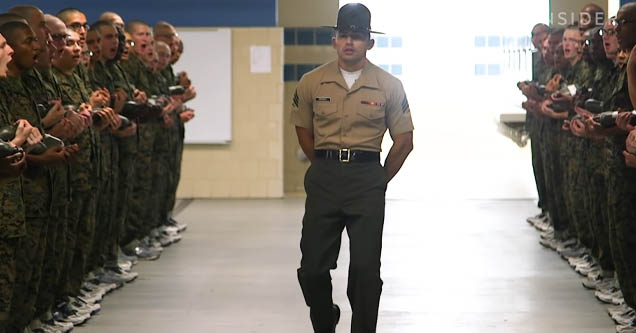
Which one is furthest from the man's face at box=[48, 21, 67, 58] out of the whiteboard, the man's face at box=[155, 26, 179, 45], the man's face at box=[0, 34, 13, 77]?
the whiteboard

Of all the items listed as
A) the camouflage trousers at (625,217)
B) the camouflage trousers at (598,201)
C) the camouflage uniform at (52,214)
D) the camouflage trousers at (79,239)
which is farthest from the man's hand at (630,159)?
the camouflage trousers at (79,239)

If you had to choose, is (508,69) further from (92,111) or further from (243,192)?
(92,111)

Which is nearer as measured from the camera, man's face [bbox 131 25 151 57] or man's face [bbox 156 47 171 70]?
man's face [bbox 131 25 151 57]

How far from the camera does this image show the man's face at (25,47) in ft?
19.3

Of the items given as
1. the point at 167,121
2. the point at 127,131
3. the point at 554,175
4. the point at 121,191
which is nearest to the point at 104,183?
the point at 127,131

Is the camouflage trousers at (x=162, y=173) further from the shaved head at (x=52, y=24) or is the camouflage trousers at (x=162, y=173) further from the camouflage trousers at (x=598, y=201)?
the camouflage trousers at (x=598, y=201)

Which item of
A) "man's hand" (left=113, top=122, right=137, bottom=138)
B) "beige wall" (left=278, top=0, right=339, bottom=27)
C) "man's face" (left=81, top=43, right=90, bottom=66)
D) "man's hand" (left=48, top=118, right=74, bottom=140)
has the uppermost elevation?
"beige wall" (left=278, top=0, right=339, bottom=27)

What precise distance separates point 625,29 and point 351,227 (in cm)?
211

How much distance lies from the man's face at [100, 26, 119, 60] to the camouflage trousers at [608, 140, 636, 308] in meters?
3.48

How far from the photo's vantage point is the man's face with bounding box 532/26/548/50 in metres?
11.5

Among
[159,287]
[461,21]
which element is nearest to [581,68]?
[159,287]

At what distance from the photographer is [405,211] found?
13391 millimetres

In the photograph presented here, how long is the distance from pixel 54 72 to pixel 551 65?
5136 millimetres

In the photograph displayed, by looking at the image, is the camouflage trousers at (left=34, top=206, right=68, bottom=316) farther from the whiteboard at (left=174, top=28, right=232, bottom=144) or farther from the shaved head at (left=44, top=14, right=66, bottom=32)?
the whiteboard at (left=174, top=28, right=232, bottom=144)
